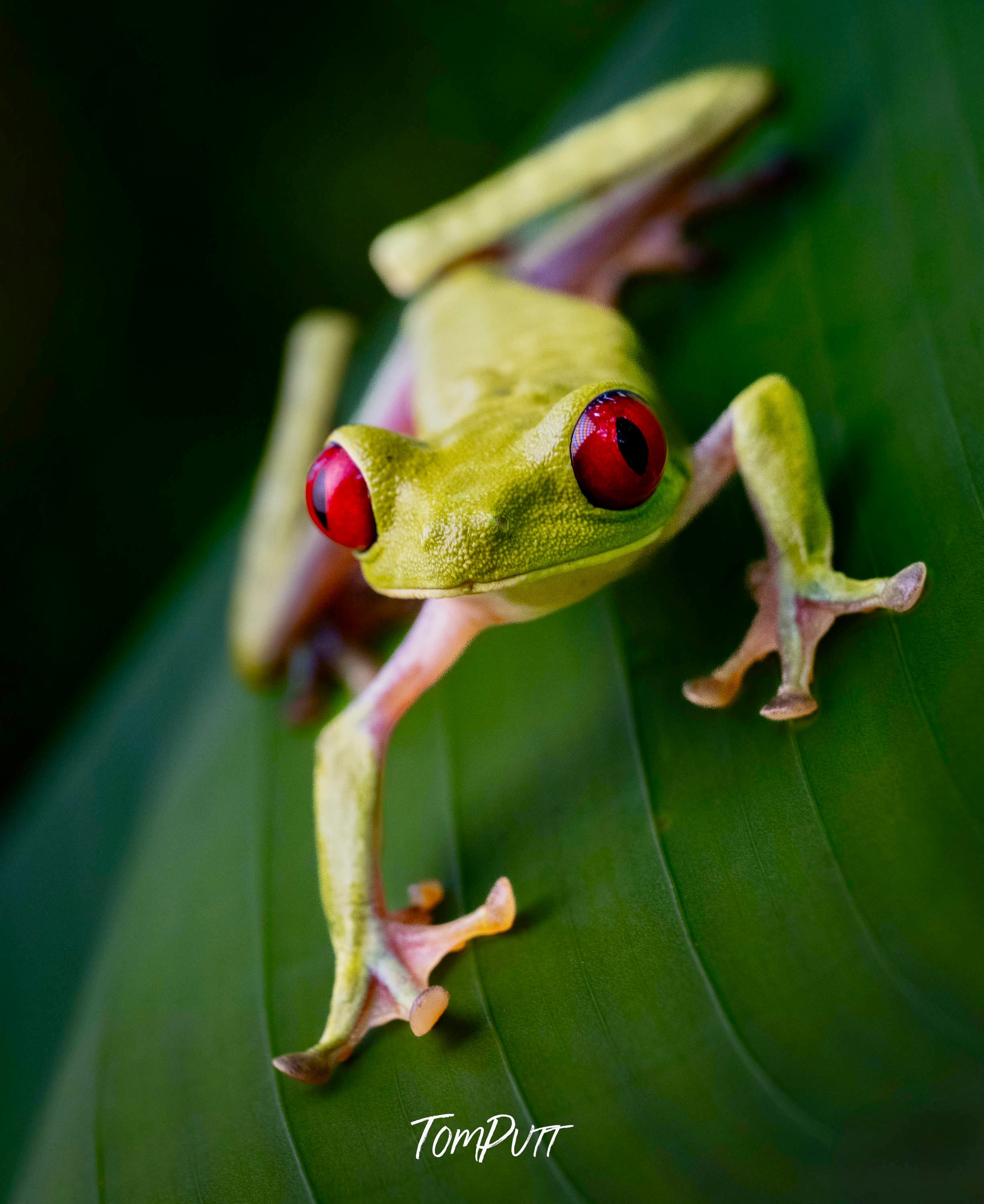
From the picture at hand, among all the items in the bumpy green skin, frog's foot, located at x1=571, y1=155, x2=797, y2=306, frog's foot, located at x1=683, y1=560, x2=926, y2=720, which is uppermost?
frog's foot, located at x1=571, y1=155, x2=797, y2=306

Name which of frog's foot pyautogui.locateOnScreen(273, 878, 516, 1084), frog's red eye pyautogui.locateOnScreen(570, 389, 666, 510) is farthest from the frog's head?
frog's foot pyautogui.locateOnScreen(273, 878, 516, 1084)

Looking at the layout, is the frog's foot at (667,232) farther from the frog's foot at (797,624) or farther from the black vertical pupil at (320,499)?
the black vertical pupil at (320,499)

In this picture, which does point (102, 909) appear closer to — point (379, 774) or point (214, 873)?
point (214, 873)

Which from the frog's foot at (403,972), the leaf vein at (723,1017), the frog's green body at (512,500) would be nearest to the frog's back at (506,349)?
the frog's green body at (512,500)

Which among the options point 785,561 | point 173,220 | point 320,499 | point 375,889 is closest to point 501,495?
point 320,499

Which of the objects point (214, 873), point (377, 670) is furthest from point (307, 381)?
point (214, 873)

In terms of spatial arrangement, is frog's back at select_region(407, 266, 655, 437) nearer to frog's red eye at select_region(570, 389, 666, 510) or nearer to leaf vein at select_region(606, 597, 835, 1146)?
frog's red eye at select_region(570, 389, 666, 510)
